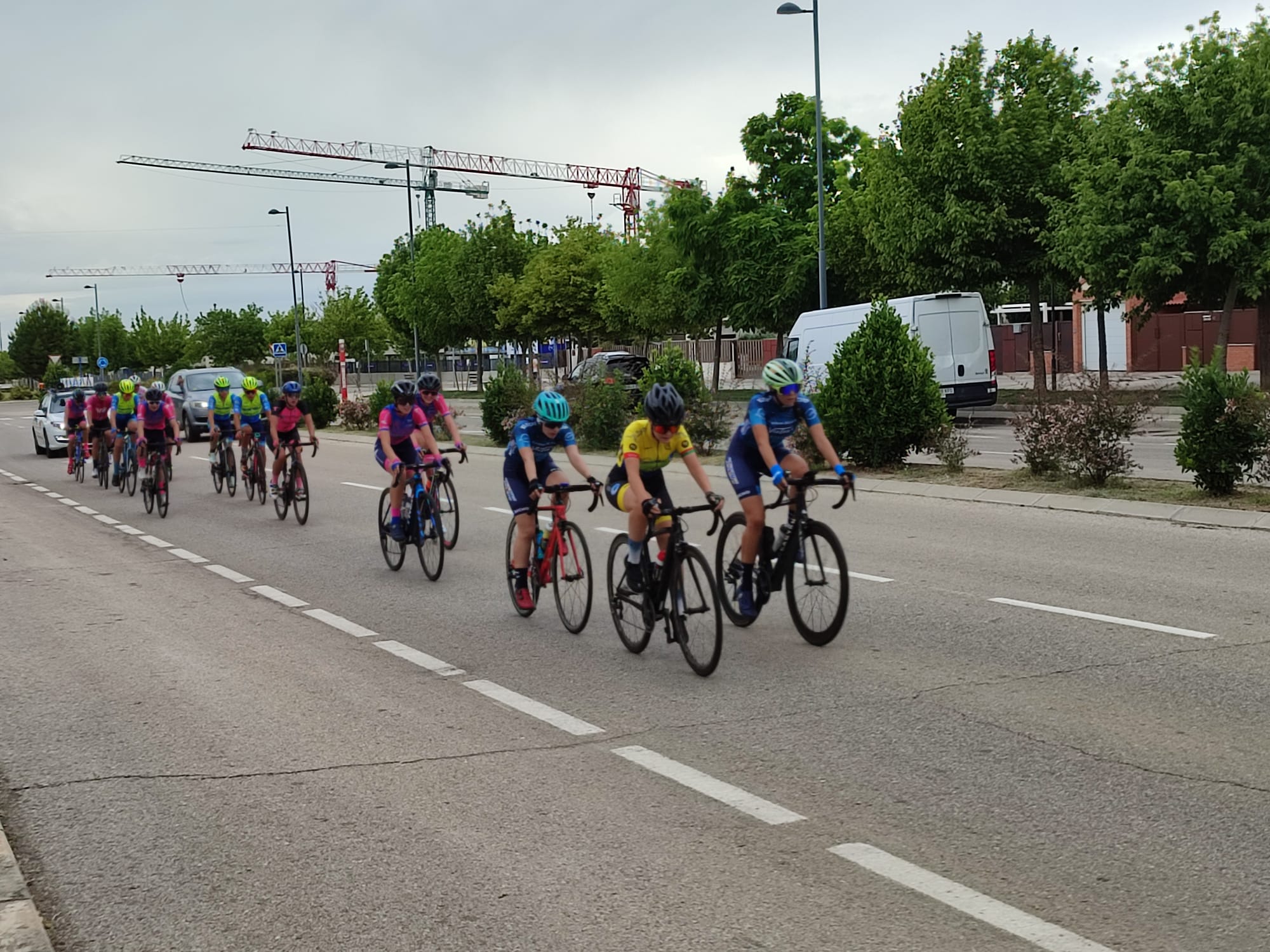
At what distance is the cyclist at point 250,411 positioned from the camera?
17781mm

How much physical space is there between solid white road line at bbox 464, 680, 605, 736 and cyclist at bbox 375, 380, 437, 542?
4.37 metres

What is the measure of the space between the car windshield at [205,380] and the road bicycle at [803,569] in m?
30.9

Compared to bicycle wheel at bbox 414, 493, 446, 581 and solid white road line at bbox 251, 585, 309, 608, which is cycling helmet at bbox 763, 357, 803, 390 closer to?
bicycle wheel at bbox 414, 493, 446, 581

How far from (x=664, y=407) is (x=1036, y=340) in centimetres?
2972

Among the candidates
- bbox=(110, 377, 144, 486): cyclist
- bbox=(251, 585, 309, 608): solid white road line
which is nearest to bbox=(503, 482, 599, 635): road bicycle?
bbox=(251, 585, 309, 608): solid white road line

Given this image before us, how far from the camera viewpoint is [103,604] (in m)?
10.6

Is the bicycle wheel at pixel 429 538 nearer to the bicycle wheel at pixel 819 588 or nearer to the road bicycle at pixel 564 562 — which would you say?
the road bicycle at pixel 564 562

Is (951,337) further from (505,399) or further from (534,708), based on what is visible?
(534,708)

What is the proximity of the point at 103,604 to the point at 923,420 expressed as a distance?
36.2 feet

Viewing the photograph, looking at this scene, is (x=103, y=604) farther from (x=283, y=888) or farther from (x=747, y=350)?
(x=747, y=350)

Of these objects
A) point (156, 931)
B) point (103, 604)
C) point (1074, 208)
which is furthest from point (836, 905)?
point (1074, 208)

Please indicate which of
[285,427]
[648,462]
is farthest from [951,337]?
[648,462]

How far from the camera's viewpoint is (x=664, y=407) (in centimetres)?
749

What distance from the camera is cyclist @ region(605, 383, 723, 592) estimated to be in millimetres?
7500
